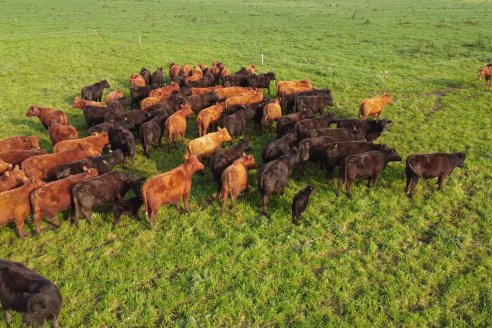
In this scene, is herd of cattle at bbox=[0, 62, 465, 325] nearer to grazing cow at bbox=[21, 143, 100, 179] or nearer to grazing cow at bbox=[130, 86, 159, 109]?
grazing cow at bbox=[21, 143, 100, 179]

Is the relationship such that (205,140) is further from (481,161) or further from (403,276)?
(481,161)

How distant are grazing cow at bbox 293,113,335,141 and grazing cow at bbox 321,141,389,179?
4.52ft

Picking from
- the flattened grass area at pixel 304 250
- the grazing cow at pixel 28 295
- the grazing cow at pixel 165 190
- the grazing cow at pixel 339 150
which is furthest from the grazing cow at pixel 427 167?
the grazing cow at pixel 28 295

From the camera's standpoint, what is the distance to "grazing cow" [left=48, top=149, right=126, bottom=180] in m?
9.21

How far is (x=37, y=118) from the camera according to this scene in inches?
585

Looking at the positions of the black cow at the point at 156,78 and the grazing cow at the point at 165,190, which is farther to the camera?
the black cow at the point at 156,78

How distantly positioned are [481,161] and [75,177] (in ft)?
35.3

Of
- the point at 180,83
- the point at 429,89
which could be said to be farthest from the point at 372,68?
the point at 180,83

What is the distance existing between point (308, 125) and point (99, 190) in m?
6.50

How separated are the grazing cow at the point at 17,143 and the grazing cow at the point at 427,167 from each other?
33.8 feet

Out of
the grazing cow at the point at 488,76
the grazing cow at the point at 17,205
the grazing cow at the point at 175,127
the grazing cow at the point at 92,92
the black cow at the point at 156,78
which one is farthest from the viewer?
the black cow at the point at 156,78

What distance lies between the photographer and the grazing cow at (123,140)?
440 inches

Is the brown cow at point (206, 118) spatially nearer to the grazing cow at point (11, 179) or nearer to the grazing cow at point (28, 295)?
the grazing cow at point (11, 179)

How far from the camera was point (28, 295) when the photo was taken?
5480mm
